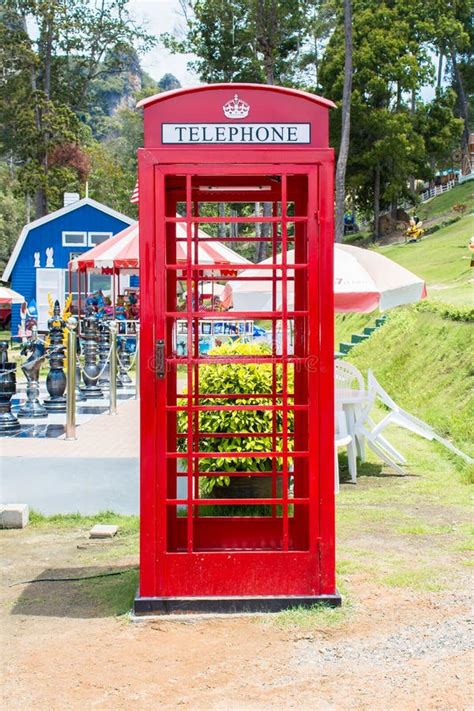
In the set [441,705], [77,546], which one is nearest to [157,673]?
[441,705]

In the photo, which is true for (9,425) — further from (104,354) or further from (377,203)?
(377,203)

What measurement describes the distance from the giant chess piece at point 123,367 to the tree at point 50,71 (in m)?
23.8

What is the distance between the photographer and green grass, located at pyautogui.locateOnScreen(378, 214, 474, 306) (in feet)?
70.5

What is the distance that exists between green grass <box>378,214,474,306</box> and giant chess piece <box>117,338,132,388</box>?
260 inches

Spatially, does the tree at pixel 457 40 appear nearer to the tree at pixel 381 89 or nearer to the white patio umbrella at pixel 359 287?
the tree at pixel 381 89

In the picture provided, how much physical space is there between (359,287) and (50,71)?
131 feet

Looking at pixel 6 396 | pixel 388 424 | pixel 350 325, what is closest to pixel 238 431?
pixel 388 424

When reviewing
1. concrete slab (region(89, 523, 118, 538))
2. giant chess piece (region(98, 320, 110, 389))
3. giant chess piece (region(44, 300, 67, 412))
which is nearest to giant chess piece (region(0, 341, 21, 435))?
giant chess piece (region(44, 300, 67, 412))

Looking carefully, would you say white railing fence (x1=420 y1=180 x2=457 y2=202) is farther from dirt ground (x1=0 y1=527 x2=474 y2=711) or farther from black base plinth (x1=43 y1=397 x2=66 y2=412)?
dirt ground (x1=0 y1=527 x2=474 y2=711)

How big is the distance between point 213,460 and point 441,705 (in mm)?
3736

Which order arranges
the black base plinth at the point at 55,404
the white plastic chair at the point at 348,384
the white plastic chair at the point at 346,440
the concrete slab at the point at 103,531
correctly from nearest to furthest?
the concrete slab at the point at 103,531, the white plastic chair at the point at 346,440, the white plastic chair at the point at 348,384, the black base plinth at the point at 55,404

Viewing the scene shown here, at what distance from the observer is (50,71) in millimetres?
45688

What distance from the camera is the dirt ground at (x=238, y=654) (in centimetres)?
425

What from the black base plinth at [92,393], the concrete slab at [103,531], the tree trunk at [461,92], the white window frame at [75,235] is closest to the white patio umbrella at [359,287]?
the concrete slab at [103,531]
